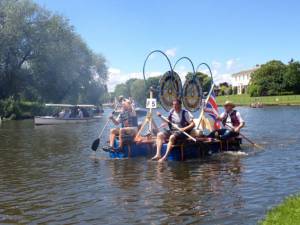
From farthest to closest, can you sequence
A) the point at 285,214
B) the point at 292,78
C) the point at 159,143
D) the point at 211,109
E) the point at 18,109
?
the point at 292,78
the point at 18,109
the point at 211,109
the point at 159,143
the point at 285,214

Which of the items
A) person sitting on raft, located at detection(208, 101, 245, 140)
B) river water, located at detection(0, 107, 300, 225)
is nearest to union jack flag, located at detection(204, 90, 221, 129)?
person sitting on raft, located at detection(208, 101, 245, 140)

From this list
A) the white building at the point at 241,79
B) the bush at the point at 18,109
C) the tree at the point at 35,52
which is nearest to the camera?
the tree at the point at 35,52

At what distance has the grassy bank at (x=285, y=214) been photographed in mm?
7496

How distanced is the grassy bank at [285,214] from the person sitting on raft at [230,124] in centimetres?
923

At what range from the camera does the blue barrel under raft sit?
1630cm

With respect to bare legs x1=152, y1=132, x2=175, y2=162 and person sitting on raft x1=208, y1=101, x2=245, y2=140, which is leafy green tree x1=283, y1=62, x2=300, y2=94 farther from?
bare legs x1=152, y1=132, x2=175, y2=162

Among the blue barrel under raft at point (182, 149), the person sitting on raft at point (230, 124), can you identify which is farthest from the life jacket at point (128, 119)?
the person sitting on raft at point (230, 124)

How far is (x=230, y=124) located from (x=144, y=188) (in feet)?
26.2

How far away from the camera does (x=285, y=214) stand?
797 cm

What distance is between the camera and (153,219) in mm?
8719

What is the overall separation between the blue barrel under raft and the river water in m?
0.56

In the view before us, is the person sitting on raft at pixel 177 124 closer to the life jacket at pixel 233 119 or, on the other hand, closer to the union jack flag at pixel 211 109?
the life jacket at pixel 233 119

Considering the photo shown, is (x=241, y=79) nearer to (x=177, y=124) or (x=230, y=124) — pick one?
(x=230, y=124)

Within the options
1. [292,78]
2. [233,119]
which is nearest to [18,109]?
[233,119]
